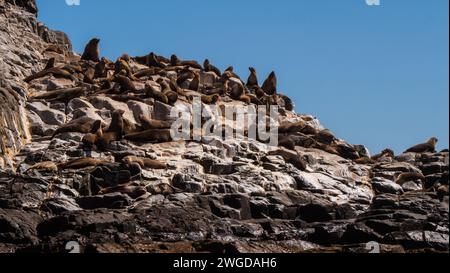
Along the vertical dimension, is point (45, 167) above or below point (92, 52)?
below

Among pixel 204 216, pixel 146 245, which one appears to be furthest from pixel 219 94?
pixel 146 245

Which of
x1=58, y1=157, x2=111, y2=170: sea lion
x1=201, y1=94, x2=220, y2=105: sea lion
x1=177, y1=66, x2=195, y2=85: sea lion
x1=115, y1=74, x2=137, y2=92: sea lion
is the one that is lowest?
x1=58, y1=157, x2=111, y2=170: sea lion

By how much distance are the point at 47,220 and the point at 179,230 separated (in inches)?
135

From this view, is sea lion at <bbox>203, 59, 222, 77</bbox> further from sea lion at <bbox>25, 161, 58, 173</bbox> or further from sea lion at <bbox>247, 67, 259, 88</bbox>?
sea lion at <bbox>25, 161, 58, 173</bbox>

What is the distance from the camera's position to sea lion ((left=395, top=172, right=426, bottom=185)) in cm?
3022

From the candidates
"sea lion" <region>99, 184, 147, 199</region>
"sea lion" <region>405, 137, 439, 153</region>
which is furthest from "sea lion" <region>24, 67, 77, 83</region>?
"sea lion" <region>405, 137, 439, 153</region>

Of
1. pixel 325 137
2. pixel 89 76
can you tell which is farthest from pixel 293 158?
pixel 89 76

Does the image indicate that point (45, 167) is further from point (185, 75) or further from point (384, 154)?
point (384, 154)

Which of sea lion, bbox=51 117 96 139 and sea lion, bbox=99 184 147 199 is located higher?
sea lion, bbox=51 117 96 139

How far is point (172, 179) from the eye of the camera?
26.4 metres

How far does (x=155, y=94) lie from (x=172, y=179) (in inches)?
333

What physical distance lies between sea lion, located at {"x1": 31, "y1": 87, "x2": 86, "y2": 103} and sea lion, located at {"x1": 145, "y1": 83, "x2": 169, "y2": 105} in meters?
2.76
